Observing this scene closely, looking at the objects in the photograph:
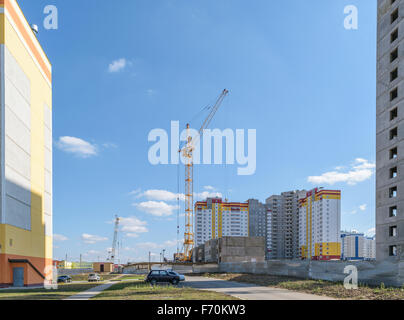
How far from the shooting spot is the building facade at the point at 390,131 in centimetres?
5288

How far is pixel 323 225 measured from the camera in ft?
556

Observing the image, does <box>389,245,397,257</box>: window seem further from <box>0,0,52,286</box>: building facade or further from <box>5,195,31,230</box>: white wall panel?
<box>5,195,31,230</box>: white wall panel

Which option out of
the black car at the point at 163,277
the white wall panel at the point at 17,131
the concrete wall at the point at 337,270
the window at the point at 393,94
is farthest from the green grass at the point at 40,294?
the window at the point at 393,94

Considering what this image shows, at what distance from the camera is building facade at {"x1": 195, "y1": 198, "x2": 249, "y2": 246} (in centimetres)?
19362

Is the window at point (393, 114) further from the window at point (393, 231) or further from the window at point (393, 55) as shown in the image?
the window at point (393, 231)

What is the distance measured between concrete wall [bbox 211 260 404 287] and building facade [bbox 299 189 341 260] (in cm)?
13328

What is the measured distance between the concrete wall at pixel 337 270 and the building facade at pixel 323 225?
133 meters

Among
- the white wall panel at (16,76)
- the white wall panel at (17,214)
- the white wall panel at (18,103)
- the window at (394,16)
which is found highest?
the window at (394,16)

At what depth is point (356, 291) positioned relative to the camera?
21734 millimetres

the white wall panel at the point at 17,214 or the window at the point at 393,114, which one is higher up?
the window at the point at 393,114

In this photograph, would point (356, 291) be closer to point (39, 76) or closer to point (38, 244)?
point (38, 244)
